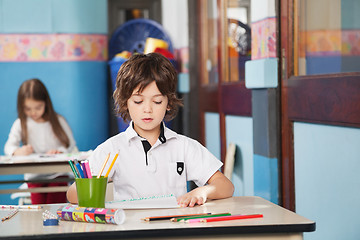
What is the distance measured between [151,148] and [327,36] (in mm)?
1097

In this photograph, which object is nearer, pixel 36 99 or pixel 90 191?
pixel 90 191

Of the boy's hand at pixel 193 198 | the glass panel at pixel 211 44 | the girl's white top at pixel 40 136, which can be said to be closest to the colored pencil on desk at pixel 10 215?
the boy's hand at pixel 193 198

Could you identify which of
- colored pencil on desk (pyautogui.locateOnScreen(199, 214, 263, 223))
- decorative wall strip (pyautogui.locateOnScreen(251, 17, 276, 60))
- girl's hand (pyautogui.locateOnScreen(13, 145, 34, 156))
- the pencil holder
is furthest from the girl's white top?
colored pencil on desk (pyautogui.locateOnScreen(199, 214, 263, 223))

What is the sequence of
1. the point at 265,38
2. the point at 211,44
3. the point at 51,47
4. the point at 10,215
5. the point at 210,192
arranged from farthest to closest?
1. the point at 51,47
2. the point at 211,44
3. the point at 265,38
4. the point at 210,192
5. the point at 10,215

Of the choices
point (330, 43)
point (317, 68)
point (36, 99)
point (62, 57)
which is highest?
point (62, 57)

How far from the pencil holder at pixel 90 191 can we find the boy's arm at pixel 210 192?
0.87 ft

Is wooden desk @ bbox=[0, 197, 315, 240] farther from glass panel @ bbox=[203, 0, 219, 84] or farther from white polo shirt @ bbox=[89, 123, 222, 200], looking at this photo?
glass panel @ bbox=[203, 0, 219, 84]

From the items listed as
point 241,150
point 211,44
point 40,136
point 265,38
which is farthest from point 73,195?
point 211,44

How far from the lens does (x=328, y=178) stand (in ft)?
8.91

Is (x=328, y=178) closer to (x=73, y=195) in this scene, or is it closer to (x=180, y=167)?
(x=180, y=167)

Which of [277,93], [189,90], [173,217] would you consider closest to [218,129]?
[189,90]

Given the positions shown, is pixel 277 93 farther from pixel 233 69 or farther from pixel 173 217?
pixel 173 217

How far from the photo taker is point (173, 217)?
160cm

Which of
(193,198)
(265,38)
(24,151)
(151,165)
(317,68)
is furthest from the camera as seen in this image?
(24,151)
